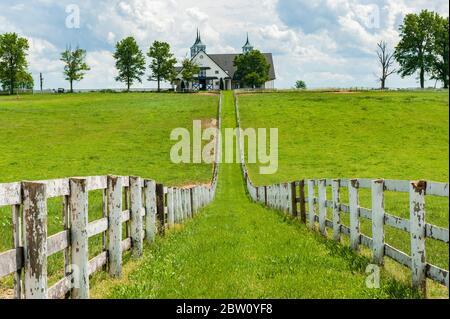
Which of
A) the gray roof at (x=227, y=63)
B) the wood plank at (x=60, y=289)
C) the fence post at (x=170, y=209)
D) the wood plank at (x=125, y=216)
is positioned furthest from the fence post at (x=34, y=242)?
the gray roof at (x=227, y=63)

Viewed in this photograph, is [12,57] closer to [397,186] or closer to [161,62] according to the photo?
[161,62]

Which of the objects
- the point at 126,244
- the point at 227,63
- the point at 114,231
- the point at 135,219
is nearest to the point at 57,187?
the point at 114,231

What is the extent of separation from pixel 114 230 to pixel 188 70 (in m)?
129

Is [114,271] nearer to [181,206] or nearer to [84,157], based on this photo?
[181,206]

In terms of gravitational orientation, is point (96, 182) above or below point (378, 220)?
above

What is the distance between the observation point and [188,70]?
5349 inches

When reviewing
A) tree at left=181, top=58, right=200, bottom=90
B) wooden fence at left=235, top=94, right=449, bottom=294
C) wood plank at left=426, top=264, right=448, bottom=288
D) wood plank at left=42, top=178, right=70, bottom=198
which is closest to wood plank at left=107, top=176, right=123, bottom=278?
wood plank at left=42, top=178, right=70, bottom=198

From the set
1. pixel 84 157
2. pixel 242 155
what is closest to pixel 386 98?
pixel 242 155

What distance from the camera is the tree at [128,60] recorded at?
13525 centimetres

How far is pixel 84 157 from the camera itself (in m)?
43.2

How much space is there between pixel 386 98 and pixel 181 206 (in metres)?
65.7

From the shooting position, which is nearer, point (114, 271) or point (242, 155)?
point (114, 271)

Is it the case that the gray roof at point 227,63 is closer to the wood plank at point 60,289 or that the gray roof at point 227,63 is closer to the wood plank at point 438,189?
the wood plank at point 438,189
